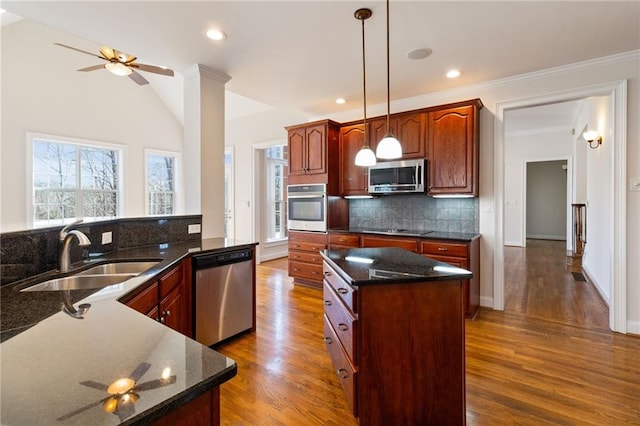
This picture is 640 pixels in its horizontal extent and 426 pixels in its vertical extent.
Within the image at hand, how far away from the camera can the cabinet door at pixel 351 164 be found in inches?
166

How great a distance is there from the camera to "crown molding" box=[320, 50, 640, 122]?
9.60 feet

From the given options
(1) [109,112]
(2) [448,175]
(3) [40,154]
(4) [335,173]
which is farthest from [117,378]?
(1) [109,112]

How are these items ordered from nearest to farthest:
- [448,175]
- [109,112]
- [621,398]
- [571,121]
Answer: [621,398] < [448,175] < [109,112] < [571,121]

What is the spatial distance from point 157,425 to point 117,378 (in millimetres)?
133

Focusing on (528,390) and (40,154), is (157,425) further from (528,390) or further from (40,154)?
(40,154)

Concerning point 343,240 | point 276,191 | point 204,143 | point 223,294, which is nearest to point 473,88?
point 343,240

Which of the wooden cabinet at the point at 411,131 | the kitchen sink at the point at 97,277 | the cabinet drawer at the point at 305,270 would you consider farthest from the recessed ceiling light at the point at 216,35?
the cabinet drawer at the point at 305,270

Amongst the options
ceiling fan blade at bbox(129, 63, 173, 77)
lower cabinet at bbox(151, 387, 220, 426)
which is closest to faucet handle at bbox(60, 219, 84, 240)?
lower cabinet at bbox(151, 387, 220, 426)

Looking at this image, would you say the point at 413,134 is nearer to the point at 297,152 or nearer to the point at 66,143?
the point at 297,152

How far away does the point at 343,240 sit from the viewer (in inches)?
158

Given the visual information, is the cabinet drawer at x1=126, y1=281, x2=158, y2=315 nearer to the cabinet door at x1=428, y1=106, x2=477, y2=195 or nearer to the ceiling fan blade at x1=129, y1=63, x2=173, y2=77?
the ceiling fan blade at x1=129, y1=63, x2=173, y2=77

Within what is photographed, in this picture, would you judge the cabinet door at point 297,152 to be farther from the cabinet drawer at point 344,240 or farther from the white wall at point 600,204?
the white wall at point 600,204

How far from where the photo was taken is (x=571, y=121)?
6758 mm

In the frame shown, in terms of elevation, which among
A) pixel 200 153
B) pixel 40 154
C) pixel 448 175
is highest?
pixel 40 154
